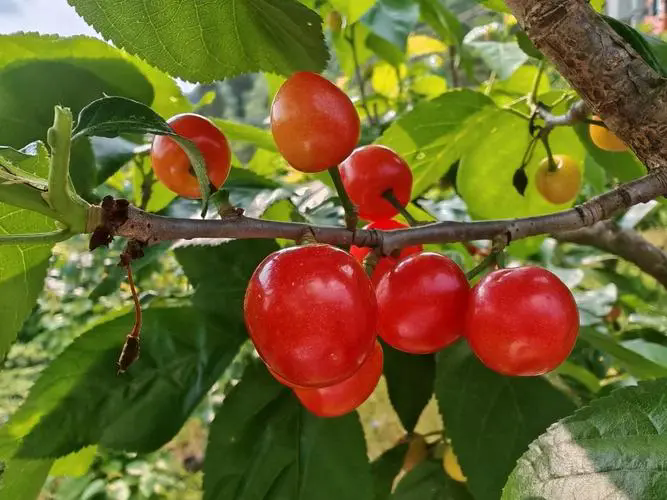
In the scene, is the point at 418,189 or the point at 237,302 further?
the point at 418,189

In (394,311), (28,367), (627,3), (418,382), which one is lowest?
(28,367)

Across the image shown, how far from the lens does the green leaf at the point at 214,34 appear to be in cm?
52

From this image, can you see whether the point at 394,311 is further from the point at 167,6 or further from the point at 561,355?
the point at 167,6

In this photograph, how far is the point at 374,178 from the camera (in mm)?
619

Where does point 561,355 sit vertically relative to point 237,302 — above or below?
above

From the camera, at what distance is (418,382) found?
0.86 metres

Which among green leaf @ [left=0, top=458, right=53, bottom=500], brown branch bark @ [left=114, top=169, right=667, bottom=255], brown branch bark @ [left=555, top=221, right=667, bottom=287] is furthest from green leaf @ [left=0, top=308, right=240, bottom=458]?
brown branch bark @ [left=555, top=221, right=667, bottom=287]

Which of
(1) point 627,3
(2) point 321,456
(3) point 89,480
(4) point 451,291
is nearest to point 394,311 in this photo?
(4) point 451,291

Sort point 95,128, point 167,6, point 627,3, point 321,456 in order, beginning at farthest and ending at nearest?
1. point 627,3
2. point 321,456
3. point 167,6
4. point 95,128

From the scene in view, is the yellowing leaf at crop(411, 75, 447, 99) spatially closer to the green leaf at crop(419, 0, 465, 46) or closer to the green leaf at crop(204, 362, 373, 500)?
the green leaf at crop(419, 0, 465, 46)

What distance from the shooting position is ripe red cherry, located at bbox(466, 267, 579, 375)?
1.52 feet

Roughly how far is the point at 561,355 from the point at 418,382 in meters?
0.40

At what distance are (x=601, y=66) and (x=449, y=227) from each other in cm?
16

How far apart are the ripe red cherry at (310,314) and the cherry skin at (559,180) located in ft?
1.59
